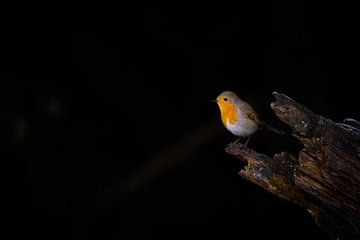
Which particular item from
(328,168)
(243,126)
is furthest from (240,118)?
(328,168)

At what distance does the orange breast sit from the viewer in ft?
19.2

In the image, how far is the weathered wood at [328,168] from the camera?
3.66 metres


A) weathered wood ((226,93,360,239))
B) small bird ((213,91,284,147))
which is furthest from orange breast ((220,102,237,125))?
weathered wood ((226,93,360,239))

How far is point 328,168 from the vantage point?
3701 mm

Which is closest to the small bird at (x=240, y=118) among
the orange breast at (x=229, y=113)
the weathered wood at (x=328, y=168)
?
the orange breast at (x=229, y=113)

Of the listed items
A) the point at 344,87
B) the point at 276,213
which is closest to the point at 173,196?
the point at 276,213

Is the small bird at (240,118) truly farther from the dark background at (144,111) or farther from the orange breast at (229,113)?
the dark background at (144,111)

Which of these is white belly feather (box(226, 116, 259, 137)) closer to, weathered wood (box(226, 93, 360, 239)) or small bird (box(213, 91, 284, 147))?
small bird (box(213, 91, 284, 147))

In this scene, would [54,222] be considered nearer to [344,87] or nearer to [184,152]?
[184,152]

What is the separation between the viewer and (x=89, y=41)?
8234 millimetres

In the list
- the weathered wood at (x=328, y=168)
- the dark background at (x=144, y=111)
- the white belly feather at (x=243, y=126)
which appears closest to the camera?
Answer: the weathered wood at (x=328, y=168)

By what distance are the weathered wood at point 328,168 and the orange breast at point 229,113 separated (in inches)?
71.8

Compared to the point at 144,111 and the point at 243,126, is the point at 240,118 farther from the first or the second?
the point at 144,111

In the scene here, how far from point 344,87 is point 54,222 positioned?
179 inches
